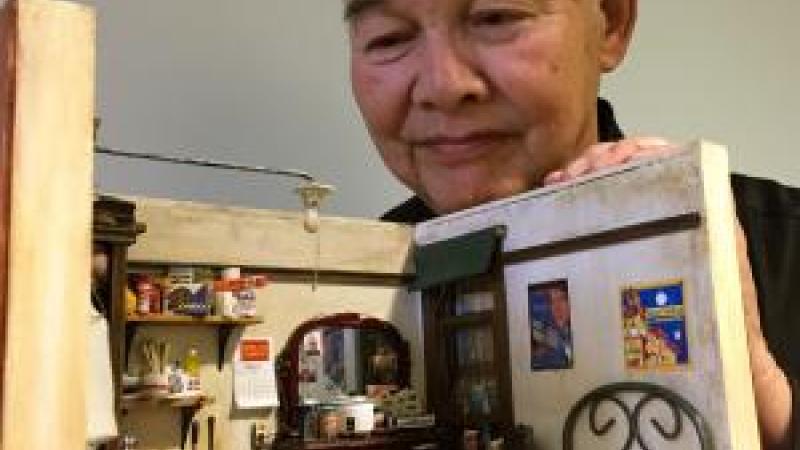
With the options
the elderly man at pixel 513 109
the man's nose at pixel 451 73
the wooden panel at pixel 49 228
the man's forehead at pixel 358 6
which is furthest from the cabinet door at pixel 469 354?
the wooden panel at pixel 49 228

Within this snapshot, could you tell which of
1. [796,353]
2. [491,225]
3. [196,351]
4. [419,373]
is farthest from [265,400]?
[796,353]

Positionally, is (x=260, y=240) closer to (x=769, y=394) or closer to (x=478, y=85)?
(x=478, y=85)

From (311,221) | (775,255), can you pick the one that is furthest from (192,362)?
(775,255)

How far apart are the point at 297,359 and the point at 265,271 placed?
120 mm

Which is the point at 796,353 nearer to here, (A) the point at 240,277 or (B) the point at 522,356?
(B) the point at 522,356

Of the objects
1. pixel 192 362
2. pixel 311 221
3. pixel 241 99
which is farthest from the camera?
pixel 241 99

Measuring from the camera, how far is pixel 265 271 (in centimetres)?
117

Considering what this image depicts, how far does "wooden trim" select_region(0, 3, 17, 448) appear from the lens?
0.50 m

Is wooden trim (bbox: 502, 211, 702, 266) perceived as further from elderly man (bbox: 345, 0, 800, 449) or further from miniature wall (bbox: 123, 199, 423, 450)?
miniature wall (bbox: 123, 199, 423, 450)

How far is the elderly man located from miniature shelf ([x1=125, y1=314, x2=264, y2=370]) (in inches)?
10.8

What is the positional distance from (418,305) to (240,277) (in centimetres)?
27

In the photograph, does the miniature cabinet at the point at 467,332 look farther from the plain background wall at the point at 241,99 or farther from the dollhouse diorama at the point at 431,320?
the plain background wall at the point at 241,99

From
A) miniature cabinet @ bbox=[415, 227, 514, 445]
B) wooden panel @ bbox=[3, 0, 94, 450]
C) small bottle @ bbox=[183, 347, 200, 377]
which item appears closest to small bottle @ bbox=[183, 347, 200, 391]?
small bottle @ bbox=[183, 347, 200, 377]

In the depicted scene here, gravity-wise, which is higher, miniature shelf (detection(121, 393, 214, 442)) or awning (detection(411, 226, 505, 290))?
awning (detection(411, 226, 505, 290))
